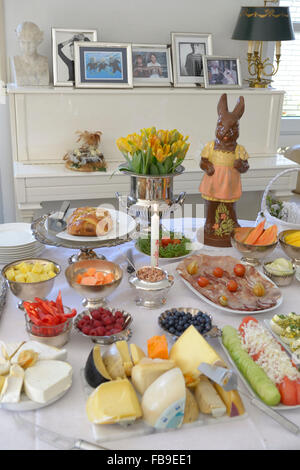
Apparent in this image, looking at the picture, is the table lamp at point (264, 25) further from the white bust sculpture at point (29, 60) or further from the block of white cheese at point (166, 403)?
the block of white cheese at point (166, 403)

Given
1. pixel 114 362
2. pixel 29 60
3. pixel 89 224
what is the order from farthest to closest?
pixel 29 60
pixel 89 224
pixel 114 362

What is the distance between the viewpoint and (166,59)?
3.54m

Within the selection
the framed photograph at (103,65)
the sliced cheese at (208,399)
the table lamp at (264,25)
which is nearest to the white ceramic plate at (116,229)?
the sliced cheese at (208,399)

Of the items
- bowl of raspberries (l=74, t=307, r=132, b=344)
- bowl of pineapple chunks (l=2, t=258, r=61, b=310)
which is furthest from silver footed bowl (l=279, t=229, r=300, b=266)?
bowl of pineapple chunks (l=2, t=258, r=61, b=310)

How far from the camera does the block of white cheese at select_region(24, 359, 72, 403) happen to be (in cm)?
109

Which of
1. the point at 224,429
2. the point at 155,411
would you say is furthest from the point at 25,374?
the point at 224,429

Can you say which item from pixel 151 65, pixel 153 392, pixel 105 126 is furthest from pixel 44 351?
pixel 151 65

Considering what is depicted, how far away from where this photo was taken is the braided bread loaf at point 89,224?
67.8 inches

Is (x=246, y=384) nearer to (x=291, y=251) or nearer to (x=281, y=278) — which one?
(x=281, y=278)

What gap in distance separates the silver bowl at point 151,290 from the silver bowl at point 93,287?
2.5 inches

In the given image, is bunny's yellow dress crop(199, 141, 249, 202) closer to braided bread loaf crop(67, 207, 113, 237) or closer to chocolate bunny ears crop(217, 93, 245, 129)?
chocolate bunny ears crop(217, 93, 245, 129)

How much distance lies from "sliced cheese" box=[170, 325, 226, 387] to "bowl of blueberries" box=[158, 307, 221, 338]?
0.10 meters

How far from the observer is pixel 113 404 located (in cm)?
105

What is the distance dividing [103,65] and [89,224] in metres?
1.96
